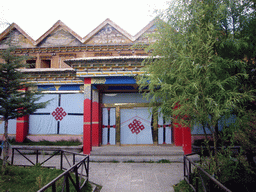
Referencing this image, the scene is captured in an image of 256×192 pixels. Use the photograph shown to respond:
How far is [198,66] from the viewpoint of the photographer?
3949 millimetres

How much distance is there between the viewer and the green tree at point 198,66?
13.0ft

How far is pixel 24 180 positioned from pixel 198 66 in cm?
596

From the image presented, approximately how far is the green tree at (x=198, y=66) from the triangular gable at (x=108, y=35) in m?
7.37

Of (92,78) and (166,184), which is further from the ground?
(92,78)

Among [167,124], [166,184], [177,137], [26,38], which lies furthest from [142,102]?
[26,38]

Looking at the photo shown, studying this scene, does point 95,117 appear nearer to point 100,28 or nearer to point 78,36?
point 78,36

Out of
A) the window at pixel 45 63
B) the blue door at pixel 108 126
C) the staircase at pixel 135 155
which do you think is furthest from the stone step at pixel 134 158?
the window at pixel 45 63

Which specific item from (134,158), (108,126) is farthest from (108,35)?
(134,158)

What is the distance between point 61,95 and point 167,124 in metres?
6.95

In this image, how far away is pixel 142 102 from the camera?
10.5 meters

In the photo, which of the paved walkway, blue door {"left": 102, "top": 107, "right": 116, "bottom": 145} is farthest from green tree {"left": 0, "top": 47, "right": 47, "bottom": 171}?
blue door {"left": 102, "top": 107, "right": 116, "bottom": 145}

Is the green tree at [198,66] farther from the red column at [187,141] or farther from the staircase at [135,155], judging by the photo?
the staircase at [135,155]

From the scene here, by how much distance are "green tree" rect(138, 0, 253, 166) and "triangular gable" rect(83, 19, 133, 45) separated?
737cm

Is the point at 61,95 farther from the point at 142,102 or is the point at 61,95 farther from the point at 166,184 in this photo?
the point at 166,184
